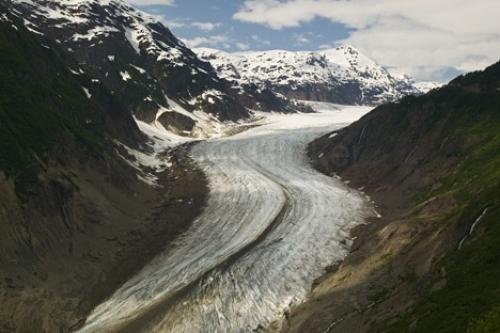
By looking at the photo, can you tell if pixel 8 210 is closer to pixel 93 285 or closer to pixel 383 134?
pixel 93 285

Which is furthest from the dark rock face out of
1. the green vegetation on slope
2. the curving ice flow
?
the curving ice flow

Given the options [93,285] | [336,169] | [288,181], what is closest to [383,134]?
[336,169]

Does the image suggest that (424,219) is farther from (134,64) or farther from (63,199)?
(134,64)

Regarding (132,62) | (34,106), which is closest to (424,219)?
(34,106)

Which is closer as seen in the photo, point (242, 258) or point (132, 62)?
point (242, 258)

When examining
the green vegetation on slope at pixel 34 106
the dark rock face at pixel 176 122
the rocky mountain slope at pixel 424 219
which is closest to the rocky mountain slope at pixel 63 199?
the green vegetation on slope at pixel 34 106
